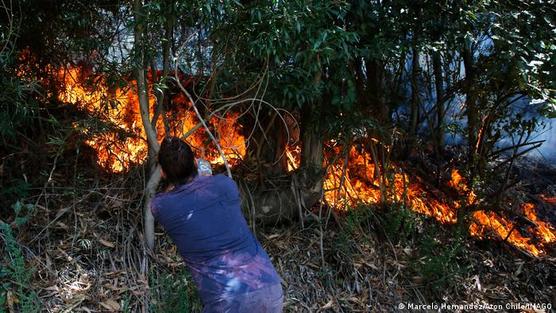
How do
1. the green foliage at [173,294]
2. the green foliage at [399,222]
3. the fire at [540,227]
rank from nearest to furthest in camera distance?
the green foliage at [173,294], the green foliage at [399,222], the fire at [540,227]

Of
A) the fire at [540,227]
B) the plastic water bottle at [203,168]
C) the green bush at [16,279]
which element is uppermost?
the plastic water bottle at [203,168]

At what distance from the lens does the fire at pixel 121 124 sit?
487 cm

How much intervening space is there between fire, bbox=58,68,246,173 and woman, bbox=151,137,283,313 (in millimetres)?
1999

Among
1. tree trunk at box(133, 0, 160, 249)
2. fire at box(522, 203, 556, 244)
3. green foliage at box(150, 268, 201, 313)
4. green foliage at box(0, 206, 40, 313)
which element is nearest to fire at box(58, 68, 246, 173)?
tree trunk at box(133, 0, 160, 249)

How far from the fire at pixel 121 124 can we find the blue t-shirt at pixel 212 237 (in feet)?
6.68

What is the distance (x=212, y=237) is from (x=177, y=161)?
1.43 ft

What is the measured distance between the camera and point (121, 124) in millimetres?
5086

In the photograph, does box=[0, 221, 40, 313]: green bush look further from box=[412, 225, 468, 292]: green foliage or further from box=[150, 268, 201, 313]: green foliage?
box=[412, 225, 468, 292]: green foliage

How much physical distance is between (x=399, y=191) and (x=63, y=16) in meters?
4.13

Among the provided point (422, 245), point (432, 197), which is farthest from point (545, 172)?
point (422, 245)

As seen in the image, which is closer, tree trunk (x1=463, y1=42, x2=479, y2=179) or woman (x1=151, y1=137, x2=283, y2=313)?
woman (x1=151, y1=137, x2=283, y2=313)

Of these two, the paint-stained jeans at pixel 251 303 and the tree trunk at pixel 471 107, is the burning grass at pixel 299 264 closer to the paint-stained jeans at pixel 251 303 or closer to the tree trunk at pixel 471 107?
the paint-stained jeans at pixel 251 303

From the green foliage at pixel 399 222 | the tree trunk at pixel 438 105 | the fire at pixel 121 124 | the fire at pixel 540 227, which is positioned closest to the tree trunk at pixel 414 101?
the tree trunk at pixel 438 105

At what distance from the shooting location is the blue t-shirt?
2785mm
